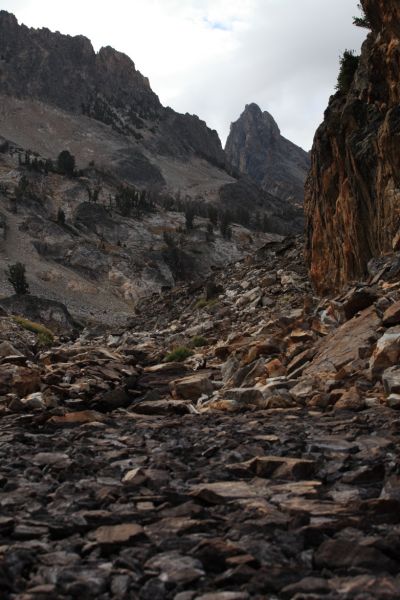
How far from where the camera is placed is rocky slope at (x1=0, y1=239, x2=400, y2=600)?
8.38 feet

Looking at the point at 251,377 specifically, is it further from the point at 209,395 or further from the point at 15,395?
the point at 15,395

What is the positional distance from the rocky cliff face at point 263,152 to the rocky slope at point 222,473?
157 m

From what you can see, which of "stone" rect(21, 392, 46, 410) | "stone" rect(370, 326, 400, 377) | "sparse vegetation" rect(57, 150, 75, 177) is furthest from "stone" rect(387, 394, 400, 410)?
"sparse vegetation" rect(57, 150, 75, 177)

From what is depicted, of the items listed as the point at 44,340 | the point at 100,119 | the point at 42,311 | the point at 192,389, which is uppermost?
the point at 100,119

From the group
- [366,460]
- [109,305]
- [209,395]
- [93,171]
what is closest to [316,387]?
[209,395]

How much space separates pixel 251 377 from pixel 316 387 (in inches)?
72.1

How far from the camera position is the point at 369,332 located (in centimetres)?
790

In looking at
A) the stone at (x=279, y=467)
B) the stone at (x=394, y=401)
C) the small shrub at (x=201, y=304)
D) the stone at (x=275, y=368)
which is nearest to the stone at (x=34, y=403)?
the stone at (x=275, y=368)

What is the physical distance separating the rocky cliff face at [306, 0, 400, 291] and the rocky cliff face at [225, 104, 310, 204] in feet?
485

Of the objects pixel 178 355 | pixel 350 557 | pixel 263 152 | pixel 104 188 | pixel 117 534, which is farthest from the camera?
pixel 263 152

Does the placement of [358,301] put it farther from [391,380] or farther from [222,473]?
[222,473]

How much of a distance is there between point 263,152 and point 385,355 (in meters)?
180

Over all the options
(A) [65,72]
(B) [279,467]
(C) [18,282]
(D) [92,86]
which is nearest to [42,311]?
(C) [18,282]

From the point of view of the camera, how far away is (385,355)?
265 inches
